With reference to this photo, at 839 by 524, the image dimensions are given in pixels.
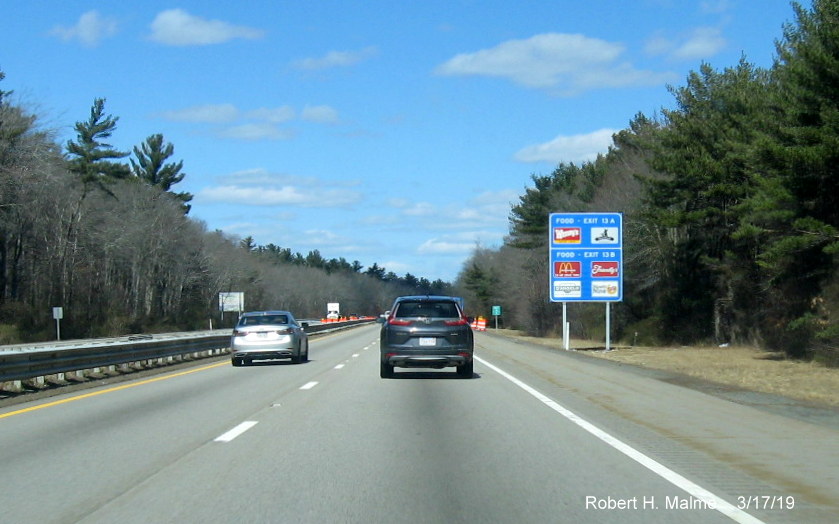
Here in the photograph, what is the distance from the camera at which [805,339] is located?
115 ft

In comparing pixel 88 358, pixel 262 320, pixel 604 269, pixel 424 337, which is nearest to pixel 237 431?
pixel 424 337

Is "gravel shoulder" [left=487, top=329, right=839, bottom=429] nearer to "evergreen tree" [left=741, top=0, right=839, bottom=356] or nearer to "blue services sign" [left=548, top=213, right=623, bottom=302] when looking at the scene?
"evergreen tree" [left=741, top=0, right=839, bottom=356]

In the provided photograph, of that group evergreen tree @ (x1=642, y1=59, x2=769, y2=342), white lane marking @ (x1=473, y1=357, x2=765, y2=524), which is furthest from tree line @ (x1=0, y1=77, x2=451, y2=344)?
white lane marking @ (x1=473, y1=357, x2=765, y2=524)

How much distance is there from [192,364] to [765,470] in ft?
77.7

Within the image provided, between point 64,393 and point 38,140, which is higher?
point 38,140

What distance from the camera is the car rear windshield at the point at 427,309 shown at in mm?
21391

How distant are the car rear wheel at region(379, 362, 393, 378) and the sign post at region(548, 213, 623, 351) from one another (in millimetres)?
19455

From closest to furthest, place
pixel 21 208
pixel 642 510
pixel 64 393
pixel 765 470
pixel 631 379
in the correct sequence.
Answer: pixel 642 510 < pixel 765 470 < pixel 64 393 < pixel 631 379 < pixel 21 208

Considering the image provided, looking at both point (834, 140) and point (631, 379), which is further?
point (834, 140)

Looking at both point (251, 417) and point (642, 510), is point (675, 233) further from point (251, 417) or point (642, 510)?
point (642, 510)

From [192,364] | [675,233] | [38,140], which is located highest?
[38,140]

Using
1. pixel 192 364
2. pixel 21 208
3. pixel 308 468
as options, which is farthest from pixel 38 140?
pixel 308 468

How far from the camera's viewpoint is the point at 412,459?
1017 cm

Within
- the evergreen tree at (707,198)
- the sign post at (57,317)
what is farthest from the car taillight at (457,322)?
the sign post at (57,317)
